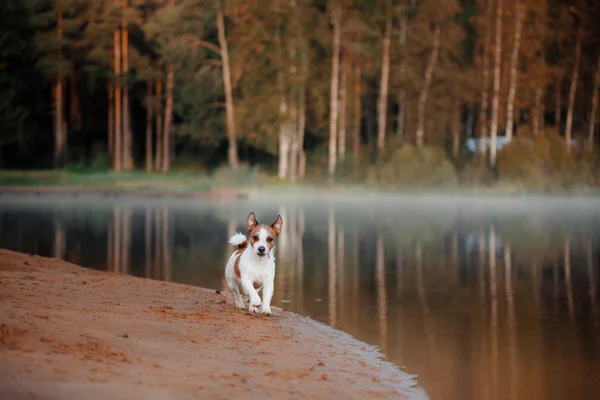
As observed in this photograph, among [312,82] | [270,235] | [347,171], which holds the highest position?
[312,82]

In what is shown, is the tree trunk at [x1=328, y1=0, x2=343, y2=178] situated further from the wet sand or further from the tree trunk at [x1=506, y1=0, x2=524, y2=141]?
the wet sand

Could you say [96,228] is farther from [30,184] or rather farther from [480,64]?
[480,64]

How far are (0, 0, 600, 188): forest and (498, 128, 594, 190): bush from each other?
7 cm

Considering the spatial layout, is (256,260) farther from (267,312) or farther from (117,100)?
(117,100)

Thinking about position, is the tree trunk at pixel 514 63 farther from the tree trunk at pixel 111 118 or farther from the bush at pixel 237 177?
the tree trunk at pixel 111 118

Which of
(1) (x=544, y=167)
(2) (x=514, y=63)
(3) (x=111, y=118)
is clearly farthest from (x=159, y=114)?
(1) (x=544, y=167)

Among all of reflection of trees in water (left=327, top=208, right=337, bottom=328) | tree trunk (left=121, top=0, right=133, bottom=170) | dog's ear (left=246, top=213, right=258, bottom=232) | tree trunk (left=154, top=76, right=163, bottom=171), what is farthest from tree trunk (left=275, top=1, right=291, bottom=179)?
dog's ear (left=246, top=213, right=258, bottom=232)

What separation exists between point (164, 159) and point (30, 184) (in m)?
14.9

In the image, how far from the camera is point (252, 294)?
1164 cm

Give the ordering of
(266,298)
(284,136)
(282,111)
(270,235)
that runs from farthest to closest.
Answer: (284,136)
(282,111)
(266,298)
(270,235)

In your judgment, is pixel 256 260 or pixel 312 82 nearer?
pixel 256 260

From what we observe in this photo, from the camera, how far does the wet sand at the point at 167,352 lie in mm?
7547

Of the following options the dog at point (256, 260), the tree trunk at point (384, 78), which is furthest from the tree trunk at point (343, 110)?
the dog at point (256, 260)

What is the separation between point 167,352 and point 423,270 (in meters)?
11.5
